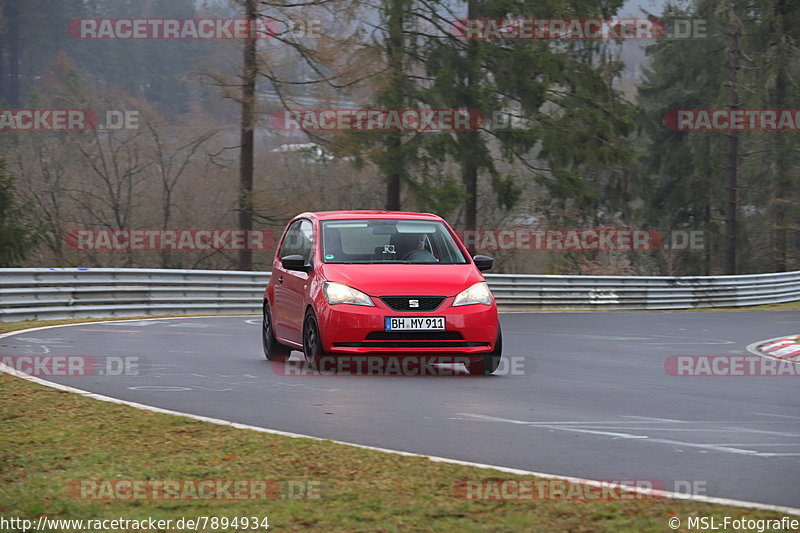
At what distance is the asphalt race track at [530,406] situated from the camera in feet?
24.7

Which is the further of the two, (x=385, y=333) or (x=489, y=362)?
(x=489, y=362)

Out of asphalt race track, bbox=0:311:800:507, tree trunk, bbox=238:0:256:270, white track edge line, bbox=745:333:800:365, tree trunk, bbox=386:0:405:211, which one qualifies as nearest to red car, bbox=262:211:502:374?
asphalt race track, bbox=0:311:800:507

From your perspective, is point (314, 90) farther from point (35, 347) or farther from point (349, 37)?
point (35, 347)

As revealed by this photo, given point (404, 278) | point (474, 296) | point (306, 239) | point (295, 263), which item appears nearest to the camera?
point (404, 278)

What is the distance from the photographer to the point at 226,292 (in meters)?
26.6

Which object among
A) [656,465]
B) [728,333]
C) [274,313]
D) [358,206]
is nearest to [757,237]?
[358,206]

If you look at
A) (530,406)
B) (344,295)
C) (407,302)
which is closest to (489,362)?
(407,302)

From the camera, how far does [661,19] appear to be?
206 ft

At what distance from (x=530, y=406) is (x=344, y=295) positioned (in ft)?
9.18

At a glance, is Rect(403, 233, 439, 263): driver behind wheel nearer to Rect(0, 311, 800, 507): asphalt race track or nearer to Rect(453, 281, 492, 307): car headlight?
Rect(453, 281, 492, 307): car headlight

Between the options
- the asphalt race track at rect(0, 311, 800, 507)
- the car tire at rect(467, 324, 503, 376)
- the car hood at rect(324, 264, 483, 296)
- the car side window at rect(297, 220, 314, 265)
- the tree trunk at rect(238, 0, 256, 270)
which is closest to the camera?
the asphalt race track at rect(0, 311, 800, 507)

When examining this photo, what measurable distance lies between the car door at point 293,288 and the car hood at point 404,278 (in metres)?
0.71

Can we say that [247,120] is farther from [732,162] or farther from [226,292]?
[732,162]

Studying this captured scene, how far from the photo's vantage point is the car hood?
12.3 meters
